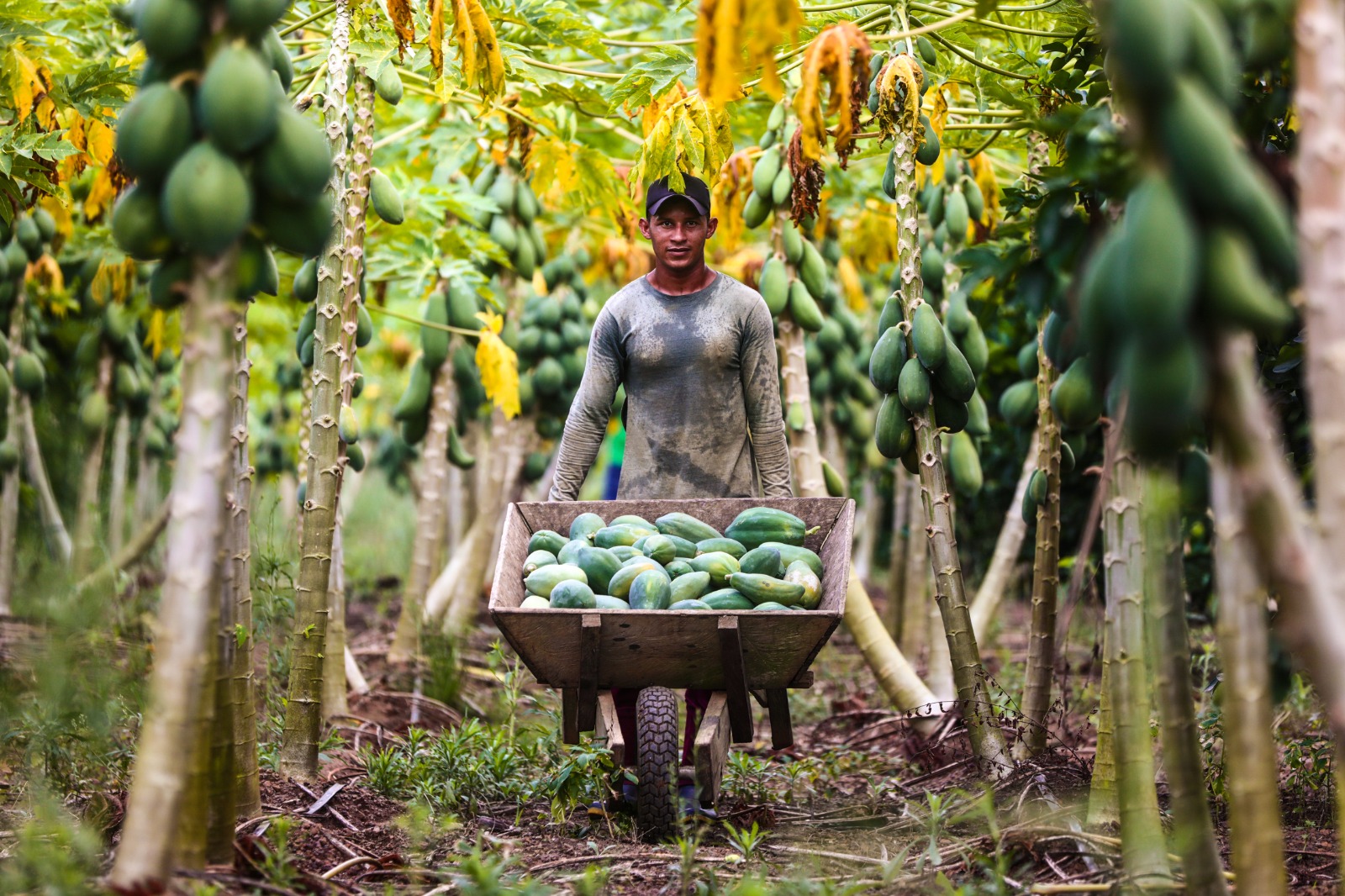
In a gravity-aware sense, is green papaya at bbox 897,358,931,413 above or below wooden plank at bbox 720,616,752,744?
above

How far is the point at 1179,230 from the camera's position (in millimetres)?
1596

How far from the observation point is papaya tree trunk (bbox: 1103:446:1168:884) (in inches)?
89.4

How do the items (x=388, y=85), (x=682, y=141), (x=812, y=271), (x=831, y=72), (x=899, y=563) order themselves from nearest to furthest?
(x=831, y=72), (x=682, y=141), (x=388, y=85), (x=812, y=271), (x=899, y=563)

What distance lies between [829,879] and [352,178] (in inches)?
95.0

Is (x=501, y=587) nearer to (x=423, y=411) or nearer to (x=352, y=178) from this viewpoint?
(x=352, y=178)

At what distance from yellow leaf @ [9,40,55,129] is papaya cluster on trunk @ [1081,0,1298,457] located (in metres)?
3.24

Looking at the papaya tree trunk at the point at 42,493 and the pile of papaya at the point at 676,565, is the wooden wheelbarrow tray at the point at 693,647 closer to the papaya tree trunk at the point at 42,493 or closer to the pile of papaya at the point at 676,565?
the pile of papaya at the point at 676,565

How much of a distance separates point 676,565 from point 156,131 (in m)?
1.65

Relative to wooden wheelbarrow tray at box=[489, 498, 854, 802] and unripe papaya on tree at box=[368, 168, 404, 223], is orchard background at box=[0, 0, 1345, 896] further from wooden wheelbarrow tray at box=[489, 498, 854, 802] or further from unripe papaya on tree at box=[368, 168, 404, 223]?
wooden wheelbarrow tray at box=[489, 498, 854, 802]

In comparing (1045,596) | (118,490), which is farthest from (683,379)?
(118,490)

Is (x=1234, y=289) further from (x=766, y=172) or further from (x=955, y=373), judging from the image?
(x=766, y=172)

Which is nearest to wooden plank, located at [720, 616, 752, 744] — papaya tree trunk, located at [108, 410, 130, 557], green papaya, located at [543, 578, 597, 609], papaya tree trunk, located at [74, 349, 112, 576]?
green papaya, located at [543, 578, 597, 609]

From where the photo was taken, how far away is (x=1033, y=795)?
3125 mm

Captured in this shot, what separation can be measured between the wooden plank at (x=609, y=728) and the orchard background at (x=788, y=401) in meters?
0.09
